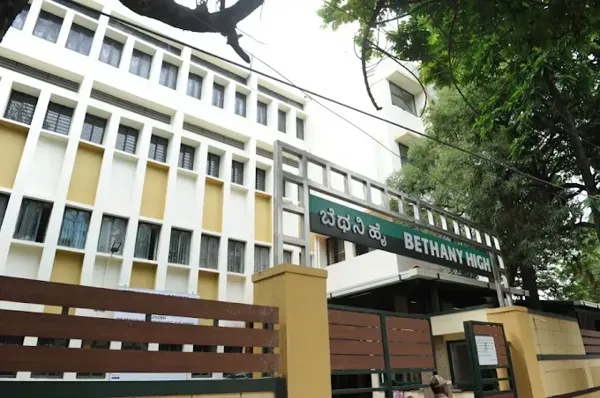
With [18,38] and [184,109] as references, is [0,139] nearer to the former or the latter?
[18,38]

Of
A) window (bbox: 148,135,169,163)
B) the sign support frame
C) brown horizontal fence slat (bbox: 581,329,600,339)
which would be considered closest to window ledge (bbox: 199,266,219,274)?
window (bbox: 148,135,169,163)

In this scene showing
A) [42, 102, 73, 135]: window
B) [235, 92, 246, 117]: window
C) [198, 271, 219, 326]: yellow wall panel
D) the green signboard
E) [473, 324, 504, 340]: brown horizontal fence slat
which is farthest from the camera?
[235, 92, 246, 117]: window

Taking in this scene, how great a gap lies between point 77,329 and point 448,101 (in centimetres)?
1031

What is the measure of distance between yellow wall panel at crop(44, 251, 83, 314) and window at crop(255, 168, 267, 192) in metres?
6.91

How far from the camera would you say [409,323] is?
4699 millimetres

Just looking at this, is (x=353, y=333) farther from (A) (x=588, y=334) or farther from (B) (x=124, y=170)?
(B) (x=124, y=170)

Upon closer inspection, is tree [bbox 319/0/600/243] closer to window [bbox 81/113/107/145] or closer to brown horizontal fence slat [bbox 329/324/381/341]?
brown horizontal fence slat [bbox 329/324/381/341]

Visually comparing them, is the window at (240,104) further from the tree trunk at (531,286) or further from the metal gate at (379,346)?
the metal gate at (379,346)

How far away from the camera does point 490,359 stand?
218 inches

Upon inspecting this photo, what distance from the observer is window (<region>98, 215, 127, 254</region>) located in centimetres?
1103

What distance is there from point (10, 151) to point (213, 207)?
18.9ft

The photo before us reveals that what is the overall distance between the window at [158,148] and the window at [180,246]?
8.29 feet

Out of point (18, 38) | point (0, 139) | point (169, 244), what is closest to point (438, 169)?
point (169, 244)

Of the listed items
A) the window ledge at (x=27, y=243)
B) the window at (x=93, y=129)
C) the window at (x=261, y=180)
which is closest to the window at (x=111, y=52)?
the window at (x=93, y=129)
